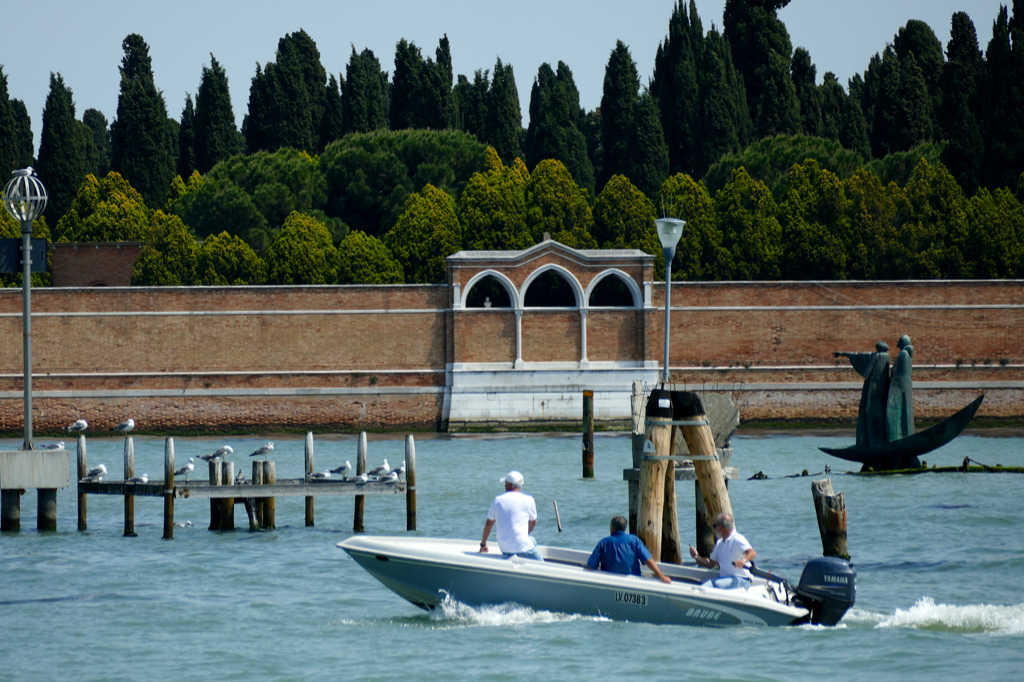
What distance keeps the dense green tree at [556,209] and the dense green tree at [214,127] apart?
41.4 ft

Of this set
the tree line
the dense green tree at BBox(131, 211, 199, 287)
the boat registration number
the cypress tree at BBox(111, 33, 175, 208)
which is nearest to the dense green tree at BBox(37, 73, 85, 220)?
the tree line

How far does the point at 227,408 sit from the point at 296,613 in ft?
64.0

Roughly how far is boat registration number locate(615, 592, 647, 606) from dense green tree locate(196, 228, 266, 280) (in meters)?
27.5

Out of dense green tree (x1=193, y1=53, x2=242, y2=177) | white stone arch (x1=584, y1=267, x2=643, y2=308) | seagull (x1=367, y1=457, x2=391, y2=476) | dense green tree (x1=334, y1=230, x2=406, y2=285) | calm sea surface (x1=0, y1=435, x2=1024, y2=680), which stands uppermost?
dense green tree (x1=193, y1=53, x2=242, y2=177)

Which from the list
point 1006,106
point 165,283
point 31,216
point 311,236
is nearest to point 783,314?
point 1006,106

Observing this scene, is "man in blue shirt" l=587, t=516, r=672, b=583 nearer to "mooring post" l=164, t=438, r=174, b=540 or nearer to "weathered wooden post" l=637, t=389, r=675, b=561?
"weathered wooden post" l=637, t=389, r=675, b=561

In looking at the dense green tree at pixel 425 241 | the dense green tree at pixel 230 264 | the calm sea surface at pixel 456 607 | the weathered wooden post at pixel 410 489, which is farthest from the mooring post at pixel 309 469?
the dense green tree at pixel 425 241

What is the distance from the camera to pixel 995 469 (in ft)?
61.1

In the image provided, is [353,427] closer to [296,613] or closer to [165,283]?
[165,283]

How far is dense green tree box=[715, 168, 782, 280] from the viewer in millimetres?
36719

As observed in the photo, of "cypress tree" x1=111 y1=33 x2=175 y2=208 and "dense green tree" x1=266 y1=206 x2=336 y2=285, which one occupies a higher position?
"cypress tree" x1=111 y1=33 x2=175 y2=208

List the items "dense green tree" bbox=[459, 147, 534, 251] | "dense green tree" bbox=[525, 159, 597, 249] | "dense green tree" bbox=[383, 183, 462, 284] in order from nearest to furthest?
"dense green tree" bbox=[383, 183, 462, 284]
"dense green tree" bbox=[459, 147, 534, 251]
"dense green tree" bbox=[525, 159, 597, 249]

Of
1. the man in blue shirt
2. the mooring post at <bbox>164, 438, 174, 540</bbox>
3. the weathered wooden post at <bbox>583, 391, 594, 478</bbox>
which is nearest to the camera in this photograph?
the man in blue shirt

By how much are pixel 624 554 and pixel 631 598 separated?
1.12 ft
